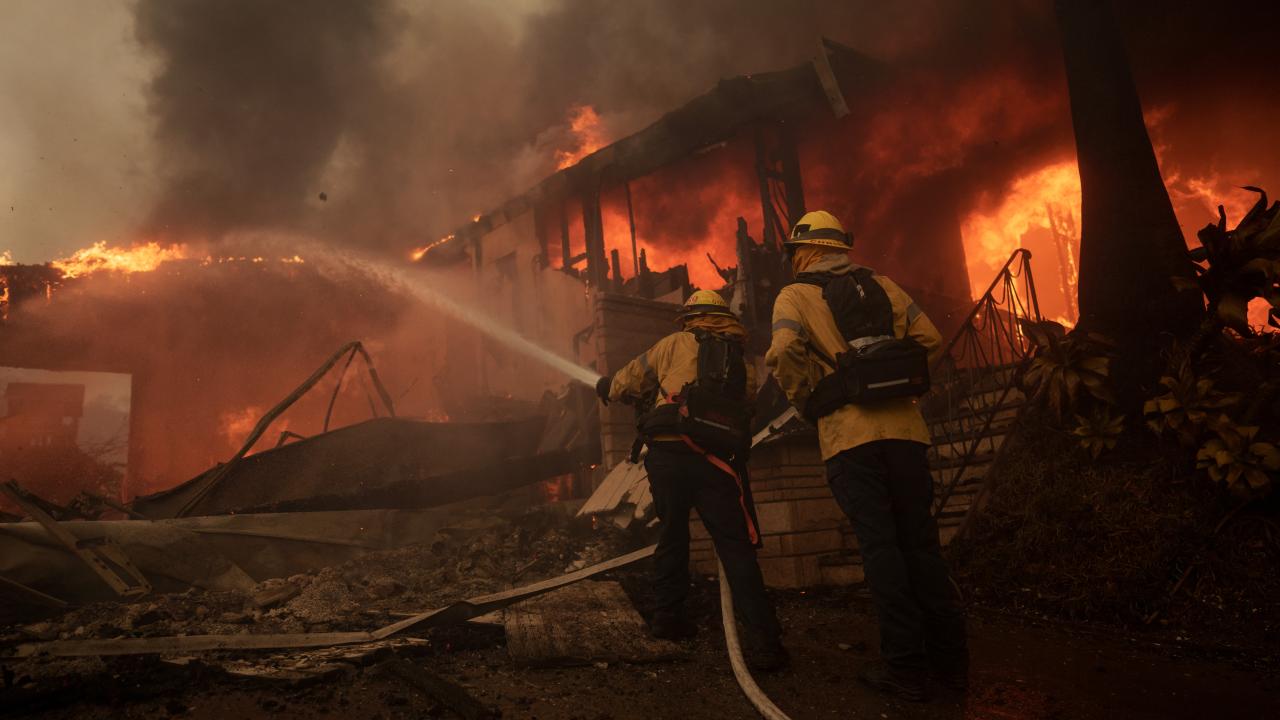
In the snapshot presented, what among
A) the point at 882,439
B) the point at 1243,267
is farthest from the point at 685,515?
the point at 1243,267

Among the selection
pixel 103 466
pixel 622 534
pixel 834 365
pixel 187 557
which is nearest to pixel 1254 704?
pixel 834 365

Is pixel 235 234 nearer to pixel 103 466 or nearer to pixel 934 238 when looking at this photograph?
pixel 103 466

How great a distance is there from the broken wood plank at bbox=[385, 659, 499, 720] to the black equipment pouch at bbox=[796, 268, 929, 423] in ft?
6.59

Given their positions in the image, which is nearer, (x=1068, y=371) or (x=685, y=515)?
(x=685, y=515)

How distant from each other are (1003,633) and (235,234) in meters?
20.6

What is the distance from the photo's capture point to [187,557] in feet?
17.3

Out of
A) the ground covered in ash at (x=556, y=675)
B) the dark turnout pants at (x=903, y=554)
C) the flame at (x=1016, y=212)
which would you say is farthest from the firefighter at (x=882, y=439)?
the flame at (x=1016, y=212)

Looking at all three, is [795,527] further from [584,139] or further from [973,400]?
[584,139]

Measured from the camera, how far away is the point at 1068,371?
17.2 feet

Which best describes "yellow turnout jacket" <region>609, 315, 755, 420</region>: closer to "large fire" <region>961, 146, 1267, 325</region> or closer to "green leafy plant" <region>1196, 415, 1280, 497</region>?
"green leafy plant" <region>1196, 415, 1280, 497</region>

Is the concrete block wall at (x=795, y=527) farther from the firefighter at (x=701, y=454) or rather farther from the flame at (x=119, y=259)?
the flame at (x=119, y=259)

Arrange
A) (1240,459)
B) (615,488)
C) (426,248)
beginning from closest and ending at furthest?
(1240,459), (615,488), (426,248)

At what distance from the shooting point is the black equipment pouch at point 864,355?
3145 mm

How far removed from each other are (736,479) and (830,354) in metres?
1.10
